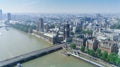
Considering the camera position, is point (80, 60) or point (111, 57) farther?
point (80, 60)

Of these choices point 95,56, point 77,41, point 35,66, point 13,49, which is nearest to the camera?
point 35,66

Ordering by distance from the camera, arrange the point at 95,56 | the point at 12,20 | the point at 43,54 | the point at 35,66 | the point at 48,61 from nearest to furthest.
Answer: the point at 35,66, the point at 48,61, the point at 95,56, the point at 43,54, the point at 12,20

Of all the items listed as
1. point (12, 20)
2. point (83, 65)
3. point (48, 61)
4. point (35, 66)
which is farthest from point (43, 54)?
point (12, 20)

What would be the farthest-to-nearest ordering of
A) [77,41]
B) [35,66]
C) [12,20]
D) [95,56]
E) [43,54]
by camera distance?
[12,20]
[77,41]
[43,54]
[95,56]
[35,66]

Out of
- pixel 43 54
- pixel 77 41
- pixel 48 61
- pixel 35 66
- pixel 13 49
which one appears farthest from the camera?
pixel 77 41

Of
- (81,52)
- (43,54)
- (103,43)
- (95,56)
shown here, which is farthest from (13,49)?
(103,43)

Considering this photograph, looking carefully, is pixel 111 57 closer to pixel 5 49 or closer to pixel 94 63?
pixel 94 63

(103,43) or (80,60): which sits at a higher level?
(103,43)

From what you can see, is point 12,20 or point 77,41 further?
point 12,20

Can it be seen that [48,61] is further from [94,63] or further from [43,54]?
[94,63]
